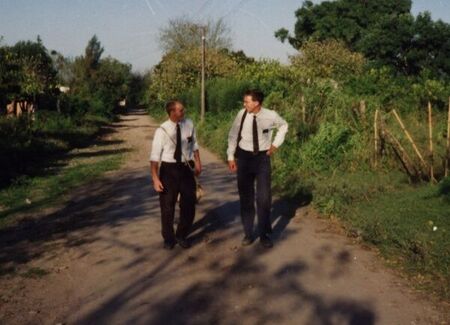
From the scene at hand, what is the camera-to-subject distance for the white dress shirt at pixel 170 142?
7.06 m

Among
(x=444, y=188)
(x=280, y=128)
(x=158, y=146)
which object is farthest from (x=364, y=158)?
(x=158, y=146)

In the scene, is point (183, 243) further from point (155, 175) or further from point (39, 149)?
point (39, 149)

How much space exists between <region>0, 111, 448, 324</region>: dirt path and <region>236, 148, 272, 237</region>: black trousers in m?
0.36

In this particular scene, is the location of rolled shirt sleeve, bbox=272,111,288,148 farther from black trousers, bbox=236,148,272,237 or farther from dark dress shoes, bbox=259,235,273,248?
dark dress shoes, bbox=259,235,273,248

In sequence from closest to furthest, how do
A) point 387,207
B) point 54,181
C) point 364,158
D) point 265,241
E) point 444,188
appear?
point 265,241 < point 387,207 < point 444,188 < point 364,158 < point 54,181

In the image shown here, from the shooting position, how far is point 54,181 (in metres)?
14.1

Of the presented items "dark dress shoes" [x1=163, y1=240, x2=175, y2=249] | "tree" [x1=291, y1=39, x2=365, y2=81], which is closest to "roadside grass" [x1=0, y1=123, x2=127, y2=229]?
"dark dress shoes" [x1=163, y1=240, x2=175, y2=249]

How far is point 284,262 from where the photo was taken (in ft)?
21.9

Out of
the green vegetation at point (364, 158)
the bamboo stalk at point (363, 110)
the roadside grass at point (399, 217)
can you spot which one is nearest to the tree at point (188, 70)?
the green vegetation at point (364, 158)

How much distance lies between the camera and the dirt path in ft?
16.4

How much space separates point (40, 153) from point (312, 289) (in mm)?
16090

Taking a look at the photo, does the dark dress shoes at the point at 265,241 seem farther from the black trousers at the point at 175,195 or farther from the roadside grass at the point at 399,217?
the roadside grass at the point at 399,217

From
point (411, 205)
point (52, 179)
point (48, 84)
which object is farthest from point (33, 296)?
point (48, 84)

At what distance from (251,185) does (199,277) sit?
1.73m
